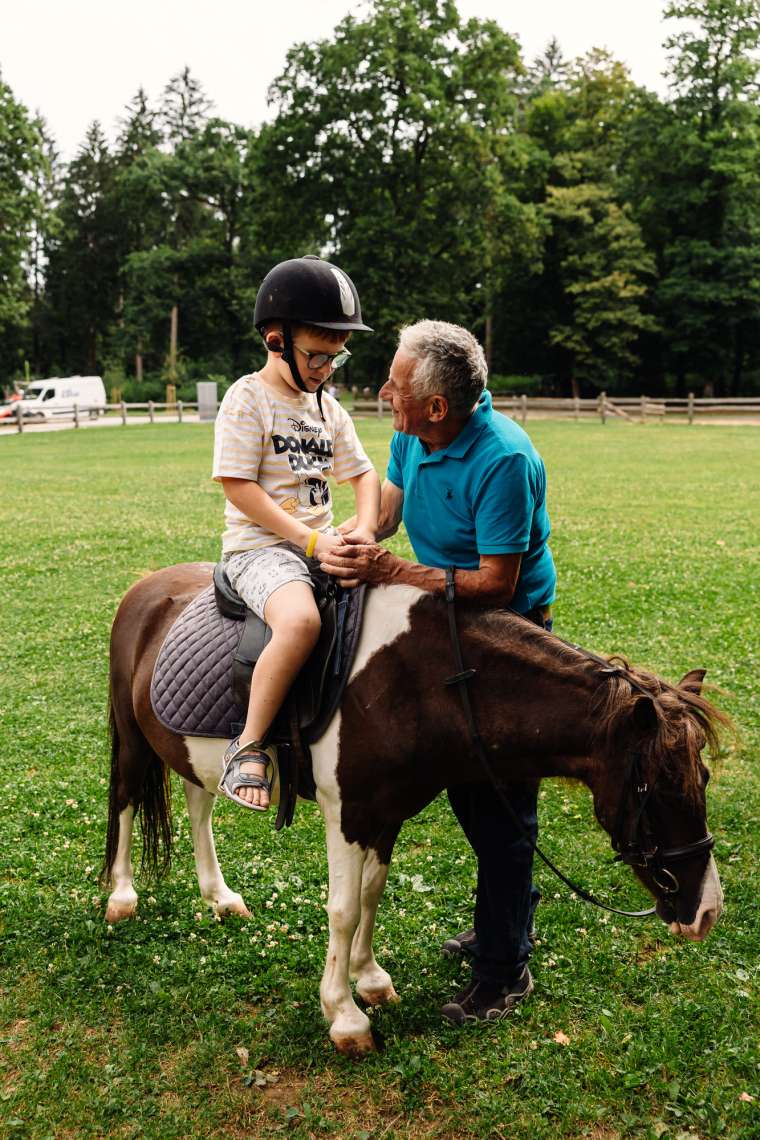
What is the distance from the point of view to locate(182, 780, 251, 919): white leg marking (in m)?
4.62

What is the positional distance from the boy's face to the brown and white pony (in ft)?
2.95

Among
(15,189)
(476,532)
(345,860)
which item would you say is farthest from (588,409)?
(345,860)

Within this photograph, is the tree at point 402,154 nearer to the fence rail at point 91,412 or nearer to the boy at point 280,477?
the fence rail at point 91,412

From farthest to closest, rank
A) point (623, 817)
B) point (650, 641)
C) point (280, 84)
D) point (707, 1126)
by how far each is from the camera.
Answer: point (280, 84) < point (650, 641) < point (707, 1126) < point (623, 817)

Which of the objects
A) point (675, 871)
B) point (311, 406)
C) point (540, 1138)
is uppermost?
point (311, 406)

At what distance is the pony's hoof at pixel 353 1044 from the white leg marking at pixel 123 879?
1456 mm

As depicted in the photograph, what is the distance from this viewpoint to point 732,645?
8828 mm

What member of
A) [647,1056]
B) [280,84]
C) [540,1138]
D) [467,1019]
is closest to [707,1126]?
[647,1056]

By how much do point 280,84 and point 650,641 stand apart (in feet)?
165

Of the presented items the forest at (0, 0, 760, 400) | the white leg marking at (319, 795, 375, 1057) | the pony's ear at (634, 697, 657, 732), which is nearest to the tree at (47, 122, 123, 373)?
the forest at (0, 0, 760, 400)

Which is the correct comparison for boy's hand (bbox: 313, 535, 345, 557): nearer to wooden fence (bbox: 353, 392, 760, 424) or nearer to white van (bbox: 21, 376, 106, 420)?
wooden fence (bbox: 353, 392, 760, 424)

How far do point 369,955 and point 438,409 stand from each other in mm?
2335

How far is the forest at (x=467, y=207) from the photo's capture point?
162ft

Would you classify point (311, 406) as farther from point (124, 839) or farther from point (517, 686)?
point (124, 839)
